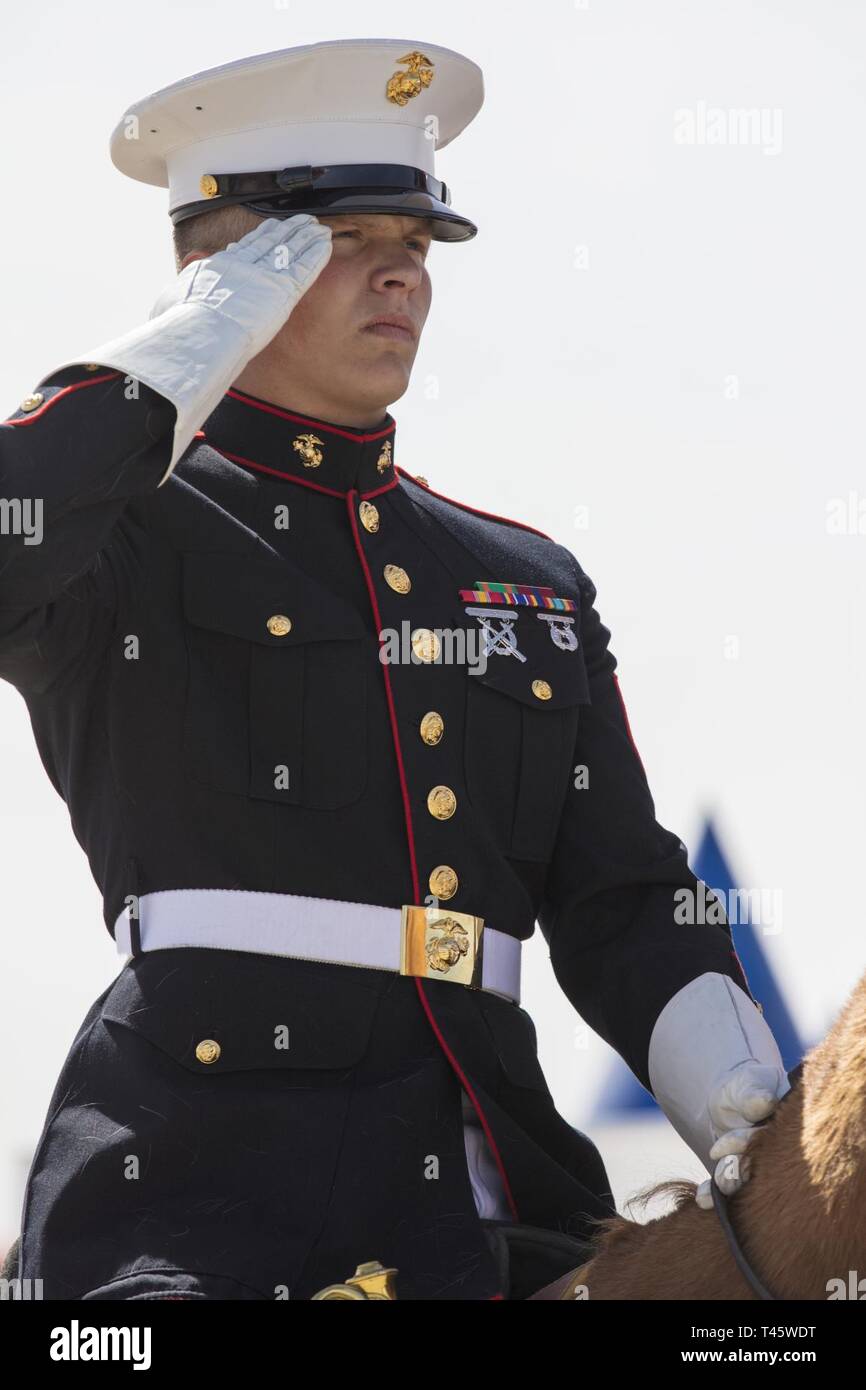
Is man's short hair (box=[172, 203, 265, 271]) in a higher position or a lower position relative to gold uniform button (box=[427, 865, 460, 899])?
higher

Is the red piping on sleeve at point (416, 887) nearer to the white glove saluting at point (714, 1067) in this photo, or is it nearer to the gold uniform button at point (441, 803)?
the gold uniform button at point (441, 803)

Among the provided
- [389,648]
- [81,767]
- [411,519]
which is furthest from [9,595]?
[411,519]

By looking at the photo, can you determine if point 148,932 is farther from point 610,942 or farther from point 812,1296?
point 812,1296

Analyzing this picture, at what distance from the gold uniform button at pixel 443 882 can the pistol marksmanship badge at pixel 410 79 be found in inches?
57.5

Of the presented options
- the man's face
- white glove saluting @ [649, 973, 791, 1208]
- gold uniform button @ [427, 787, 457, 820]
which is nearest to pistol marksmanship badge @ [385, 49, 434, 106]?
the man's face

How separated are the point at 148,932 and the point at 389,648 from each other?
0.67 metres

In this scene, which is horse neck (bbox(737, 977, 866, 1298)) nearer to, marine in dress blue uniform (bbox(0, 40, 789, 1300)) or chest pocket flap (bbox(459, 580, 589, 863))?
marine in dress blue uniform (bbox(0, 40, 789, 1300))

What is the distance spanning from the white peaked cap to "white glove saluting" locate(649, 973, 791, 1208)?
1.51 m

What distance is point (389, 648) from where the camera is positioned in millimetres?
3559

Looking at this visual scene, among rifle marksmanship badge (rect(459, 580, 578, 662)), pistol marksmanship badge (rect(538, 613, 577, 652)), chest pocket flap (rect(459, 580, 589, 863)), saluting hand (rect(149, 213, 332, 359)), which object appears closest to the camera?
saluting hand (rect(149, 213, 332, 359))

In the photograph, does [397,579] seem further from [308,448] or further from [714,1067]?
[714,1067]

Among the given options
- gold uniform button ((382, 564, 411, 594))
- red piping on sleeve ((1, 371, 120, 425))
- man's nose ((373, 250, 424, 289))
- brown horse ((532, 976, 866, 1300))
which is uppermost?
man's nose ((373, 250, 424, 289))

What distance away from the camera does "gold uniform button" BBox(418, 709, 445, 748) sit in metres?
3.51

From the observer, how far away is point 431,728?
11.5 feet
